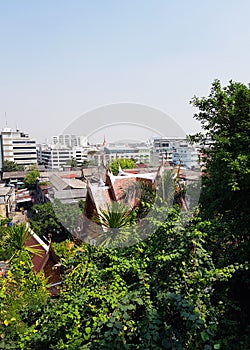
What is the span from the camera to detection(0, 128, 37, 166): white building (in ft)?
174

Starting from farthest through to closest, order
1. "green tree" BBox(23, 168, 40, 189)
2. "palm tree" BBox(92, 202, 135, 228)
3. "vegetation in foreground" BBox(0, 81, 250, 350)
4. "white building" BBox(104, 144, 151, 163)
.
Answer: "green tree" BBox(23, 168, 40, 189), "white building" BBox(104, 144, 151, 163), "palm tree" BBox(92, 202, 135, 228), "vegetation in foreground" BBox(0, 81, 250, 350)

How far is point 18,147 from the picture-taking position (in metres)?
54.1

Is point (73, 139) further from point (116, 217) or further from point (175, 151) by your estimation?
point (175, 151)

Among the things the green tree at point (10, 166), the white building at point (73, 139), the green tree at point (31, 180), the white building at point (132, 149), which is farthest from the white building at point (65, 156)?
the green tree at point (10, 166)

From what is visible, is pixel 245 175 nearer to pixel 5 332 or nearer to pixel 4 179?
pixel 5 332

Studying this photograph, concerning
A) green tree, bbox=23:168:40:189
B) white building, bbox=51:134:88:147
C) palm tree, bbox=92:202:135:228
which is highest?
white building, bbox=51:134:88:147

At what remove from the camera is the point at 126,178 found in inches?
341

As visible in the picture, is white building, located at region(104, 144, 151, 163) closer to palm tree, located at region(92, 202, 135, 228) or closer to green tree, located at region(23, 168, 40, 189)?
palm tree, located at region(92, 202, 135, 228)

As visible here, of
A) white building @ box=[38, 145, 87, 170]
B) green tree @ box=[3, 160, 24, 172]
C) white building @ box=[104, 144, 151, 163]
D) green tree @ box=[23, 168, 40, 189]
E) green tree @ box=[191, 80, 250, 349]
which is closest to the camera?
green tree @ box=[191, 80, 250, 349]

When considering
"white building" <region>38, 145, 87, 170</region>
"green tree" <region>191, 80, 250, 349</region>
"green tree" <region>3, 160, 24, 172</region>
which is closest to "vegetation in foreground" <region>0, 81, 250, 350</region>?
"green tree" <region>191, 80, 250, 349</region>

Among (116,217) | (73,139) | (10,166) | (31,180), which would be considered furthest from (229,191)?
(10,166)

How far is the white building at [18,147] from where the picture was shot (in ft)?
174

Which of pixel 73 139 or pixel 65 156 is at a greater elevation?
pixel 73 139

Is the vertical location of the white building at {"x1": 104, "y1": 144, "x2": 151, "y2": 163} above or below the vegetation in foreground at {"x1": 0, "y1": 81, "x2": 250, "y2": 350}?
above
